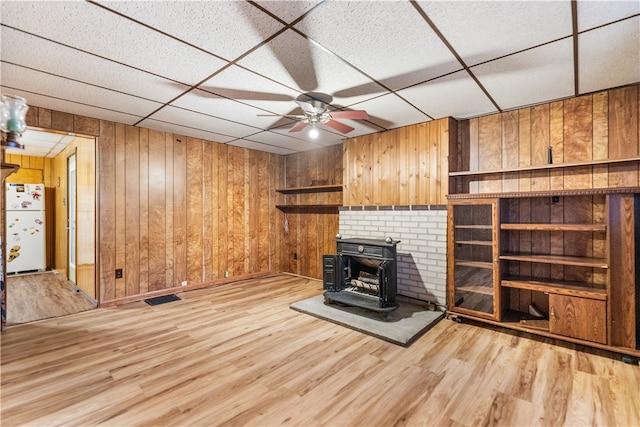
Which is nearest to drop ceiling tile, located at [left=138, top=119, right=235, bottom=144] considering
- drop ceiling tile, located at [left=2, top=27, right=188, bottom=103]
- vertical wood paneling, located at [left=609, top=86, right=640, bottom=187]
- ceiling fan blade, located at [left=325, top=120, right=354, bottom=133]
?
drop ceiling tile, located at [left=2, top=27, right=188, bottom=103]

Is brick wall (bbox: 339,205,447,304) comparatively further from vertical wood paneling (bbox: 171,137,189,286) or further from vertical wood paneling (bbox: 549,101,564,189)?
vertical wood paneling (bbox: 171,137,189,286)

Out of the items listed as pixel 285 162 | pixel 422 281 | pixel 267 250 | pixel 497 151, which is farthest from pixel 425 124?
pixel 267 250

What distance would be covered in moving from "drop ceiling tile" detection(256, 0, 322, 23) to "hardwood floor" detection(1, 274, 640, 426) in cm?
251

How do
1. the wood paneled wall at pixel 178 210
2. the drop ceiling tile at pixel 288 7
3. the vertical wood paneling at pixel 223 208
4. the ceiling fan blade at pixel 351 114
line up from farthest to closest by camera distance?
1. the vertical wood paneling at pixel 223 208
2. the wood paneled wall at pixel 178 210
3. the ceiling fan blade at pixel 351 114
4. the drop ceiling tile at pixel 288 7

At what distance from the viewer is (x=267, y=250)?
5.89 meters

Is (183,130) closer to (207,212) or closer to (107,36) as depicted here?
(207,212)

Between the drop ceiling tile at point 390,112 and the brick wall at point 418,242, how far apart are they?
113 centimetres

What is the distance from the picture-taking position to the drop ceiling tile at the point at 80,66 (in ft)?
6.85

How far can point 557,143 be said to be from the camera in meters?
3.23

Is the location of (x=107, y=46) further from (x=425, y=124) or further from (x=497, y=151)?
(x=497, y=151)

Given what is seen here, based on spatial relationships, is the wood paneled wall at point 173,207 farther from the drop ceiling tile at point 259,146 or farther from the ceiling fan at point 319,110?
the ceiling fan at point 319,110

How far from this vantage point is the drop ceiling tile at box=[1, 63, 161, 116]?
2.55 meters

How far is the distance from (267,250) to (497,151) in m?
4.21

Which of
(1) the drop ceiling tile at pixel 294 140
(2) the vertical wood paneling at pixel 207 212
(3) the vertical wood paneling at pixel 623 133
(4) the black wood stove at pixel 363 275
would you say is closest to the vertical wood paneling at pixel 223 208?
(2) the vertical wood paneling at pixel 207 212
